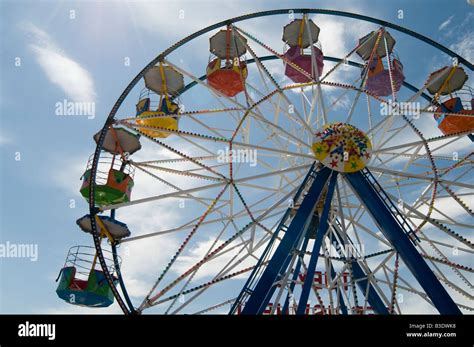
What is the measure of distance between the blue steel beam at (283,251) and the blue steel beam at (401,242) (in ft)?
3.14

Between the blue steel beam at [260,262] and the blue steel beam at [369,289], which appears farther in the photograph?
the blue steel beam at [369,289]

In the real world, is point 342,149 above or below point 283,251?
above

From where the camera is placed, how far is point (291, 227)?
10344mm

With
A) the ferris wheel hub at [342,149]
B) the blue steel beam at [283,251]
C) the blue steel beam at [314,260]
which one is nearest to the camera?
the blue steel beam at [283,251]

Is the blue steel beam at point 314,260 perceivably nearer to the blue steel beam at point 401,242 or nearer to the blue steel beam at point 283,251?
the blue steel beam at point 283,251

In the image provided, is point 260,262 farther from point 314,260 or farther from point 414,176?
point 414,176

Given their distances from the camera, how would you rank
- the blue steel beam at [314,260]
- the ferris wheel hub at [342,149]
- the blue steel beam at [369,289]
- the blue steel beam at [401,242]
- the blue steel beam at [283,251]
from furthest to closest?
the blue steel beam at [369,289], the ferris wheel hub at [342,149], the blue steel beam at [314,260], the blue steel beam at [283,251], the blue steel beam at [401,242]

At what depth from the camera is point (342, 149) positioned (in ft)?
36.6

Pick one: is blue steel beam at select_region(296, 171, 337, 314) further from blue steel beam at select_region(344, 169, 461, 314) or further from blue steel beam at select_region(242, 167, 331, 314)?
blue steel beam at select_region(344, 169, 461, 314)

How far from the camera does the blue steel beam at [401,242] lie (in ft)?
29.8

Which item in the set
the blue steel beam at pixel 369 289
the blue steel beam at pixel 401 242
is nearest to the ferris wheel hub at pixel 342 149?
the blue steel beam at pixel 401 242

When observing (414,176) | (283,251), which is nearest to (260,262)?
(283,251)

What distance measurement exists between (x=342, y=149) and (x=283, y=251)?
11.0 ft
